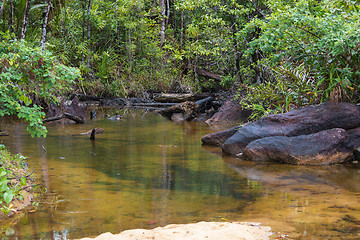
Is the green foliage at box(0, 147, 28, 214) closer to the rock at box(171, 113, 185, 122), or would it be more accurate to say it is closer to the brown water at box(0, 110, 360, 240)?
the brown water at box(0, 110, 360, 240)

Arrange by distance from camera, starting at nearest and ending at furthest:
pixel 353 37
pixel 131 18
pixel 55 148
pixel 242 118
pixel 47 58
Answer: pixel 47 58
pixel 353 37
pixel 55 148
pixel 242 118
pixel 131 18

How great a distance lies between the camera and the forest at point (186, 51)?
609cm

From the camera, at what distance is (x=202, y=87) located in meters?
21.5

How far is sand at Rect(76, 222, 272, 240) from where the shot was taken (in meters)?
3.58

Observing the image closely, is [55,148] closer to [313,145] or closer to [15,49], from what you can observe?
[15,49]

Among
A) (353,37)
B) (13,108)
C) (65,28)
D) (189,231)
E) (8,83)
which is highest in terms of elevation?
(65,28)

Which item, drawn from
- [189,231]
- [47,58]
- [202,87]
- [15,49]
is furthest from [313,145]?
[202,87]

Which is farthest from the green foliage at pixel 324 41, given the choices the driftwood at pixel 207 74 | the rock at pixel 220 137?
the driftwood at pixel 207 74

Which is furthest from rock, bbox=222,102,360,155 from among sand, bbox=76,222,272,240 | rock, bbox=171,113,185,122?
rock, bbox=171,113,185,122

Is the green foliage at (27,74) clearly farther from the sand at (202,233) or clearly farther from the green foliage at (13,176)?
the sand at (202,233)

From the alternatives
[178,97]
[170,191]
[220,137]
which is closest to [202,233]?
[170,191]

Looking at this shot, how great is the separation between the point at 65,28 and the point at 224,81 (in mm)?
10080

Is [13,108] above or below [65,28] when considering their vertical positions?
below

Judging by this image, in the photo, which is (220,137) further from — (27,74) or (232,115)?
(27,74)
